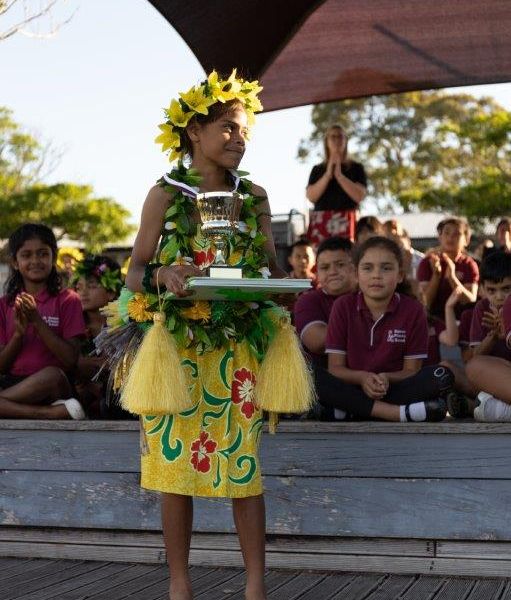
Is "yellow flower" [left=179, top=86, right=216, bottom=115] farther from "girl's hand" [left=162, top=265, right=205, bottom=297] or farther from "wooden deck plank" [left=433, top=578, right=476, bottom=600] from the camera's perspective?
"wooden deck plank" [left=433, top=578, right=476, bottom=600]

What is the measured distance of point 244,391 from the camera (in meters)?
3.44

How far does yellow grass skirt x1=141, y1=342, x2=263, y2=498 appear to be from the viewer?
11.1 ft

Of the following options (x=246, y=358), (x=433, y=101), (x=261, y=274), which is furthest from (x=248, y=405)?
(x=433, y=101)

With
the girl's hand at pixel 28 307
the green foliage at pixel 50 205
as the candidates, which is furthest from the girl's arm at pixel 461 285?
the green foliage at pixel 50 205

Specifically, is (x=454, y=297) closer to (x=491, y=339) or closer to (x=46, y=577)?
(x=491, y=339)

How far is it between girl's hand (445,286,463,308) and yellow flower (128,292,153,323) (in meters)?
3.52

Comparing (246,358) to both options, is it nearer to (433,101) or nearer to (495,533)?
(495,533)

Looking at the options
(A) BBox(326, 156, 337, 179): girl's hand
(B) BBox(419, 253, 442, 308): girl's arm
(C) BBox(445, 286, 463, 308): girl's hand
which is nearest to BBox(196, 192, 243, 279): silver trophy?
(C) BBox(445, 286, 463, 308): girl's hand

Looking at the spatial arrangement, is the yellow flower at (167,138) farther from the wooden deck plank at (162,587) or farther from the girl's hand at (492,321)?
the girl's hand at (492,321)

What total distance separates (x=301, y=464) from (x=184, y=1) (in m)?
2.39

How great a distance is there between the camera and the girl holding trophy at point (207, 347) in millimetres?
3379

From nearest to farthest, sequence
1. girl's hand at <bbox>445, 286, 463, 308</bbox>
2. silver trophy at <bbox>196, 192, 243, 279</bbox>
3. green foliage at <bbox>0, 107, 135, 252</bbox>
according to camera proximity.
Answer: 1. silver trophy at <bbox>196, 192, 243, 279</bbox>
2. girl's hand at <bbox>445, 286, 463, 308</bbox>
3. green foliage at <bbox>0, 107, 135, 252</bbox>

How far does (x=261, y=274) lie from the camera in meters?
3.45

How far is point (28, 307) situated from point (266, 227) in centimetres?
147
